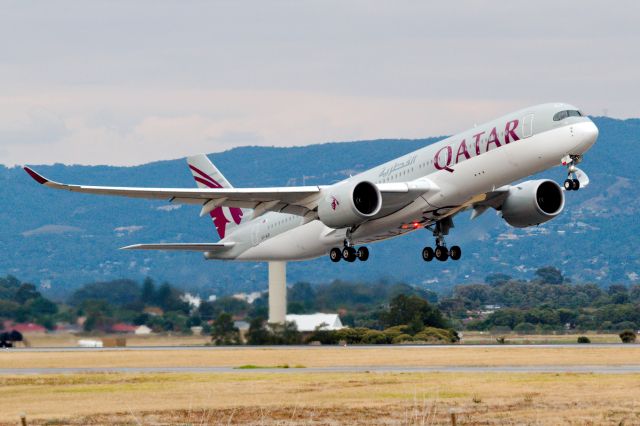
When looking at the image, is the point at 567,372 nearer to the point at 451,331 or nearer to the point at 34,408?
the point at 34,408

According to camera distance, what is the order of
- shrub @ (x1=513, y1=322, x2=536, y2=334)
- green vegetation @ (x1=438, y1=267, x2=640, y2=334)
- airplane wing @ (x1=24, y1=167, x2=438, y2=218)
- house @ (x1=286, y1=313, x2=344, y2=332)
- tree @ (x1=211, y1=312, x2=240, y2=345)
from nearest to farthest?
airplane wing @ (x1=24, y1=167, x2=438, y2=218) < house @ (x1=286, y1=313, x2=344, y2=332) < tree @ (x1=211, y1=312, x2=240, y2=345) < shrub @ (x1=513, y1=322, x2=536, y2=334) < green vegetation @ (x1=438, y1=267, x2=640, y2=334)

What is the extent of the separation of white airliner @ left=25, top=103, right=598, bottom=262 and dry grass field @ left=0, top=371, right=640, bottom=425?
625 cm

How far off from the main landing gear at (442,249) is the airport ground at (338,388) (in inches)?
195

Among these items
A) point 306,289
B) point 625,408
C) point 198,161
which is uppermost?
point 198,161

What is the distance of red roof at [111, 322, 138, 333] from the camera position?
7998 cm

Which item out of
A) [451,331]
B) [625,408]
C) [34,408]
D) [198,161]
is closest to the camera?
[625,408]

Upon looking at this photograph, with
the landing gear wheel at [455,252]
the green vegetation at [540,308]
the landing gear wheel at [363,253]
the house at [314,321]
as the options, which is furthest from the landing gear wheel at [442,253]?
the green vegetation at [540,308]

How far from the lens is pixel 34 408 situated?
44.2 meters

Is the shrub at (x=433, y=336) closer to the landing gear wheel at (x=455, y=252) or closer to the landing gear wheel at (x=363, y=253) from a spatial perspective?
the landing gear wheel at (x=455, y=252)

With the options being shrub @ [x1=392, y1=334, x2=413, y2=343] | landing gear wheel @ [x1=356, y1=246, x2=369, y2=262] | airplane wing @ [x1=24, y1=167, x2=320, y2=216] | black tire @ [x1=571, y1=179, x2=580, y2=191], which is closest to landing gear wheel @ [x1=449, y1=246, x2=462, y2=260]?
landing gear wheel @ [x1=356, y1=246, x2=369, y2=262]

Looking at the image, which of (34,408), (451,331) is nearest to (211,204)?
(34,408)

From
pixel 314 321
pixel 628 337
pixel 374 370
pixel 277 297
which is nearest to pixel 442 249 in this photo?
pixel 374 370

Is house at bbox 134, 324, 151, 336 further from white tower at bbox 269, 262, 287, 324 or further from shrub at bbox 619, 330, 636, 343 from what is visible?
shrub at bbox 619, 330, 636, 343

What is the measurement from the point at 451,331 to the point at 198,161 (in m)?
30.4
